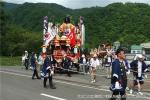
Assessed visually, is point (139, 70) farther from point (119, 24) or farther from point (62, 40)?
A: point (119, 24)

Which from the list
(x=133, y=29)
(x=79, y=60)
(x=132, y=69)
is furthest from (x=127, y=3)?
(x=132, y=69)

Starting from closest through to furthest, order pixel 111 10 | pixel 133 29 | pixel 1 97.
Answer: pixel 1 97 < pixel 133 29 < pixel 111 10

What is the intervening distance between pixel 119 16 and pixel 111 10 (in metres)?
5.90

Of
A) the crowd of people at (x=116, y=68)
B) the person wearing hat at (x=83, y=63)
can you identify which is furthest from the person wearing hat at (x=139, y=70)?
the person wearing hat at (x=83, y=63)

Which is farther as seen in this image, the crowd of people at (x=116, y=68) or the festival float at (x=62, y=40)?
the festival float at (x=62, y=40)

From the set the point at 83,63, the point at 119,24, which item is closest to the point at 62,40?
the point at 83,63

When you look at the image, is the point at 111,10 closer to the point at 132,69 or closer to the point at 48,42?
the point at 48,42

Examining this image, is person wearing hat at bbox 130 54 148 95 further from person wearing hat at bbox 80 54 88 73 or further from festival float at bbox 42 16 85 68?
person wearing hat at bbox 80 54 88 73

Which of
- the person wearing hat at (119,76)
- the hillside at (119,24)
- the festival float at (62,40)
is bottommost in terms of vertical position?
the person wearing hat at (119,76)

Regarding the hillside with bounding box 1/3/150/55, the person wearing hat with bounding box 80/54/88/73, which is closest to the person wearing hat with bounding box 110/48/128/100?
the person wearing hat with bounding box 80/54/88/73

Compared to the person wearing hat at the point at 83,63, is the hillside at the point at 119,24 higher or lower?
higher

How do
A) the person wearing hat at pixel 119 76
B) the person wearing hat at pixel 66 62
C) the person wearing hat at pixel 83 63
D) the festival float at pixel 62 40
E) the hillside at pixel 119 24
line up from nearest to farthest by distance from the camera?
the person wearing hat at pixel 119 76
the person wearing hat at pixel 66 62
the festival float at pixel 62 40
the person wearing hat at pixel 83 63
the hillside at pixel 119 24

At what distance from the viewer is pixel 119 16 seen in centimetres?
9400

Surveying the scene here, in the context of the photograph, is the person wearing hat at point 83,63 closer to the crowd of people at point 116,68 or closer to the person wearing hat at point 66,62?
the crowd of people at point 116,68
